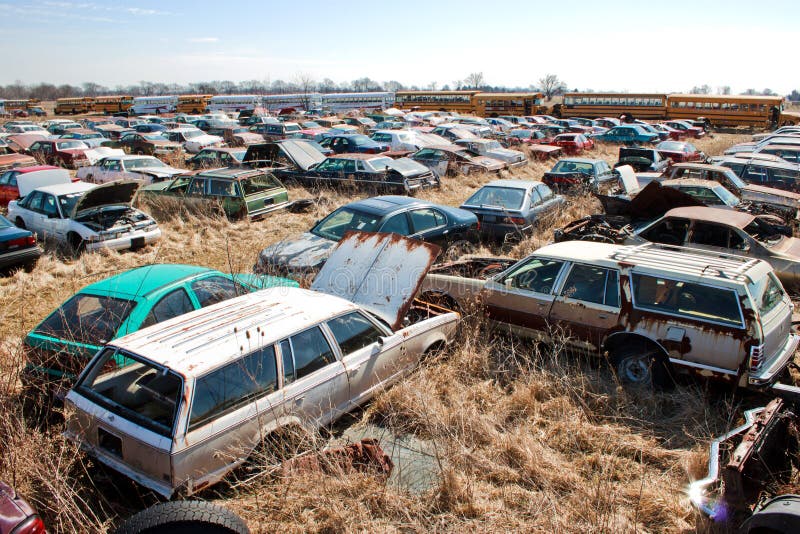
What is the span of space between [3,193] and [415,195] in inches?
448

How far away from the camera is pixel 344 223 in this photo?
8984mm

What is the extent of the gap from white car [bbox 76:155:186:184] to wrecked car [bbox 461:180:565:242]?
32.1ft

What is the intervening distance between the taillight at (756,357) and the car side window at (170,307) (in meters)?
5.95

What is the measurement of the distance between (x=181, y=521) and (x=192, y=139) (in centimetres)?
2668

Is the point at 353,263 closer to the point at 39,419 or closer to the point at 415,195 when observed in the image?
the point at 39,419

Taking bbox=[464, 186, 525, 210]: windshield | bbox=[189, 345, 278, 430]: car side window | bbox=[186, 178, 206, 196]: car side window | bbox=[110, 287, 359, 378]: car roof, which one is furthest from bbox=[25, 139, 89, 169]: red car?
bbox=[189, 345, 278, 430]: car side window

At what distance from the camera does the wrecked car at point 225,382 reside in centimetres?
369

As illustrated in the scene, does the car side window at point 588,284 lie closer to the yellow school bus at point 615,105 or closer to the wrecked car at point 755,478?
the wrecked car at point 755,478

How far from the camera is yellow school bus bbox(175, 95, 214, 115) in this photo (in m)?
54.3

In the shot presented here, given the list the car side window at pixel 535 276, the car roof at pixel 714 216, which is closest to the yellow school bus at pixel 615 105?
the car roof at pixel 714 216

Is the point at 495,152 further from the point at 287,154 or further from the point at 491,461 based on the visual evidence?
the point at 491,461

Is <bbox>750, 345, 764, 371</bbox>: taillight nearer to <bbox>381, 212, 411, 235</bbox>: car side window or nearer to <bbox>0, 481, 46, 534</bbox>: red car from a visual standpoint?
<bbox>381, 212, 411, 235</bbox>: car side window

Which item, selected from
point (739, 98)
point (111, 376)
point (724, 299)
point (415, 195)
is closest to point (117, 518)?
point (111, 376)

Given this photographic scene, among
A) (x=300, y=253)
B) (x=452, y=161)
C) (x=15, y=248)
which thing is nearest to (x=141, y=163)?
(x=15, y=248)
